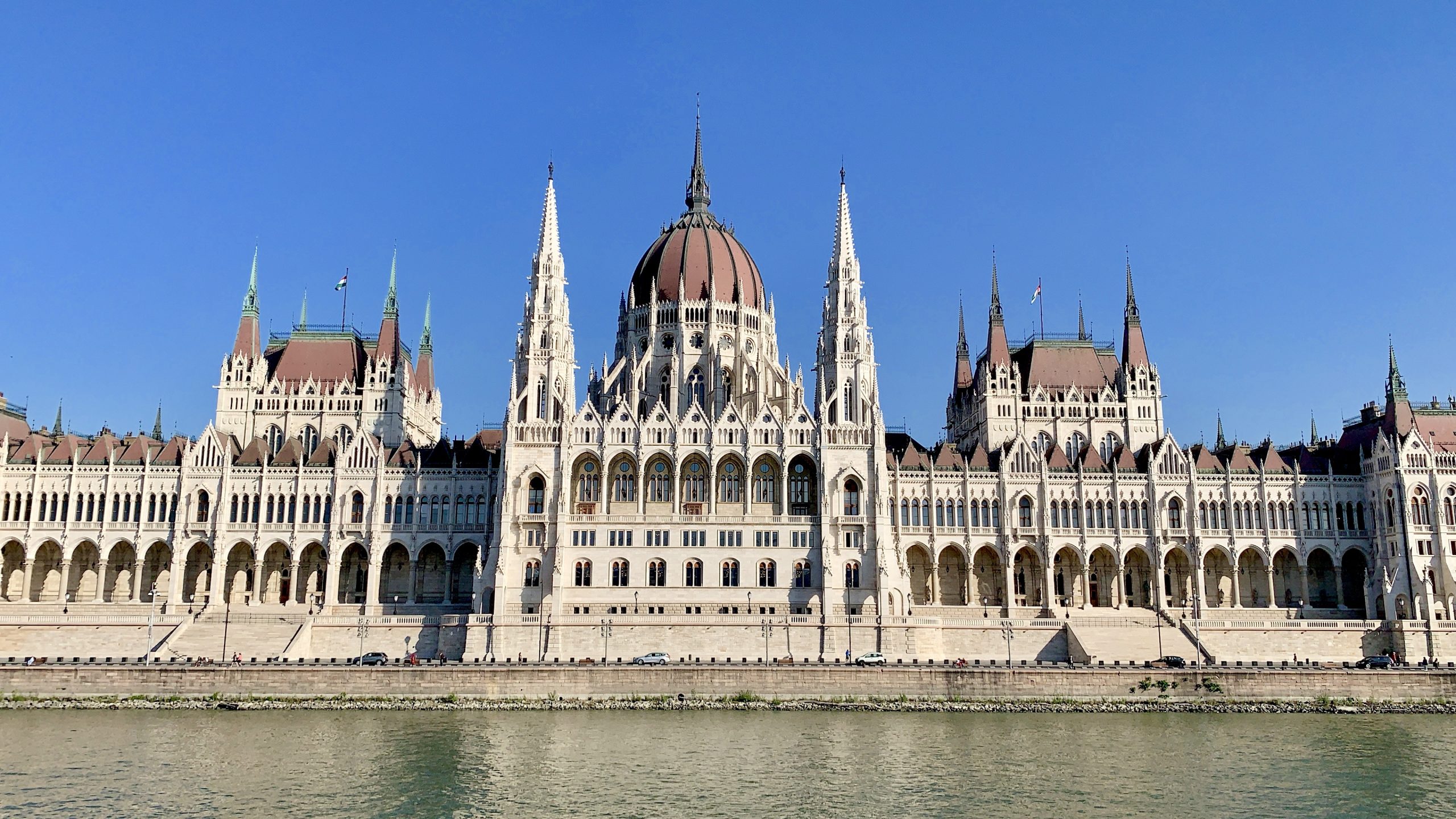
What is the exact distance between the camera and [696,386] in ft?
349

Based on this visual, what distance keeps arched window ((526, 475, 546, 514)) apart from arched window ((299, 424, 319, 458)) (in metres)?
25.6

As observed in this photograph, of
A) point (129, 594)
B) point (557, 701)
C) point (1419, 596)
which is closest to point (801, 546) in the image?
point (557, 701)

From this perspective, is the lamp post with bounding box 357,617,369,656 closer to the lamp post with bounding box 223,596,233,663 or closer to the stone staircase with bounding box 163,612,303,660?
the stone staircase with bounding box 163,612,303,660

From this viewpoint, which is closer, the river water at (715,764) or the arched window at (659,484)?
the river water at (715,764)

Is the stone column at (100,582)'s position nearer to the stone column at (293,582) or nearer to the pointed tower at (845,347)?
the stone column at (293,582)

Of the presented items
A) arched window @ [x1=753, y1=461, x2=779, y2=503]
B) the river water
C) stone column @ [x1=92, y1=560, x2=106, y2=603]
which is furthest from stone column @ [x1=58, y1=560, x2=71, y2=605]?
arched window @ [x1=753, y1=461, x2=779, y2=503]

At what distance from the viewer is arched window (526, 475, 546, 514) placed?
92.5 meters

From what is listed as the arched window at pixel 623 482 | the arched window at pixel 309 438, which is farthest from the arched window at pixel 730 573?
the arched window at pixel 309 438

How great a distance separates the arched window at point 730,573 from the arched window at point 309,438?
130 feet

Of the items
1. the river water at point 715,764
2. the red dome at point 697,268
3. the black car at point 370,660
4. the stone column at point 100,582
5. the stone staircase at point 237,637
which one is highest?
the red dome at point 697,268

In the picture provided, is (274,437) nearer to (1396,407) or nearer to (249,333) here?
(249,333)

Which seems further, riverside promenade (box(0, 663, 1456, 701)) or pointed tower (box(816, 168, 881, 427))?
pointed tower (box(816, 168, 881, 427))

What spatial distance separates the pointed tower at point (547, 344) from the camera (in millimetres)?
96250

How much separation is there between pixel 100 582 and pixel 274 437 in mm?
19522
